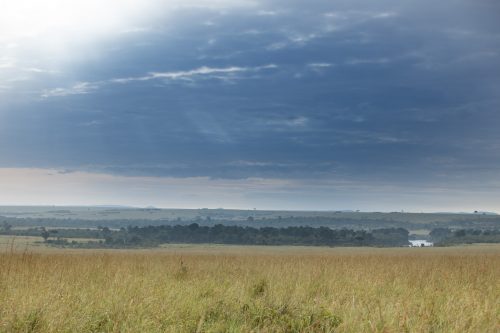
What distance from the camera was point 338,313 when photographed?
994 cm

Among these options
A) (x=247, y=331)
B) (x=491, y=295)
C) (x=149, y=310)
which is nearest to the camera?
(x=247, y=331)

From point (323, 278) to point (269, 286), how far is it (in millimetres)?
2073

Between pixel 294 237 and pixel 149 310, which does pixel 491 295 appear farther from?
pixel 294 237

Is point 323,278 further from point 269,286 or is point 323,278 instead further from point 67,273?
point 67,273

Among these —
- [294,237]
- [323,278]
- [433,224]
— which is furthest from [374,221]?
[323,278]

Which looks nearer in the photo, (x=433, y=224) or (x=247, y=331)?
(x=247, y=331)

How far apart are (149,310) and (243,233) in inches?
2959

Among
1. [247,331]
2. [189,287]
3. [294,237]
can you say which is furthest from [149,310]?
[294,237]

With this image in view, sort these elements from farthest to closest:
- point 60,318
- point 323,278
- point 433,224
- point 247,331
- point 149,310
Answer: point 433,224, point 323,278, point 149,310, point 60,318, point 247,331

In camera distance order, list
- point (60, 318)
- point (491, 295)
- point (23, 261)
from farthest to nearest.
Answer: point (23, 261) → point (491, 295) → point (60, 318)

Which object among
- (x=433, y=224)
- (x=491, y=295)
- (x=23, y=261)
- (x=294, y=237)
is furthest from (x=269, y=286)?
(x=433, y=224)

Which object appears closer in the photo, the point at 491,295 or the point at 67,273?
the point at 491,295

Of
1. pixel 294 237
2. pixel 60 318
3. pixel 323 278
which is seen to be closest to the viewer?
pixel 60 318

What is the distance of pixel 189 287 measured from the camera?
12.8 meters
